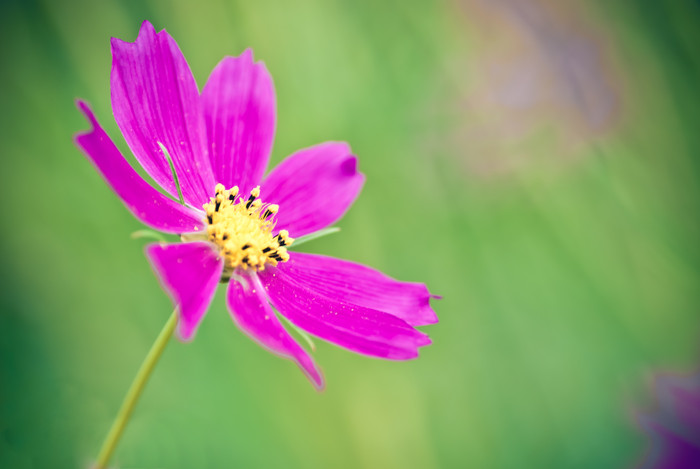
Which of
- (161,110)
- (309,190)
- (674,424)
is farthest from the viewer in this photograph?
(674,424)

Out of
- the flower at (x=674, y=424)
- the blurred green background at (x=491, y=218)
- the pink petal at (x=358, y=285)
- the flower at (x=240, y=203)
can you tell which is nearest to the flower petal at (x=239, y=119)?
the flower at (x=240, y=203)

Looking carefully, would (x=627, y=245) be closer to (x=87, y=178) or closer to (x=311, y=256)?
(x=311, y=256)

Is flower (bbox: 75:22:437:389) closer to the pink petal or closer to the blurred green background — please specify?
the pink petal

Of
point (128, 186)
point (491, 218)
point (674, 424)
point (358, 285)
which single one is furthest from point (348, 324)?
point (674, 424)

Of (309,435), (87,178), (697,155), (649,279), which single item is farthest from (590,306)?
(87,178)

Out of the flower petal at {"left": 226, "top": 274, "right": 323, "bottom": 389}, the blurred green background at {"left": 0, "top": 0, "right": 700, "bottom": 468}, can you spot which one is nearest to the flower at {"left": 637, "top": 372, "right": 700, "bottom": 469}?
the blurred green background at {"left": 0, "top": 0, "right": 700, "bottom": 468}

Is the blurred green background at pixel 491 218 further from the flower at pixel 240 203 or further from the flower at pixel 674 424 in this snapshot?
the flower at pixel 240 203

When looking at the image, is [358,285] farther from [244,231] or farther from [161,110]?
[161,110]
